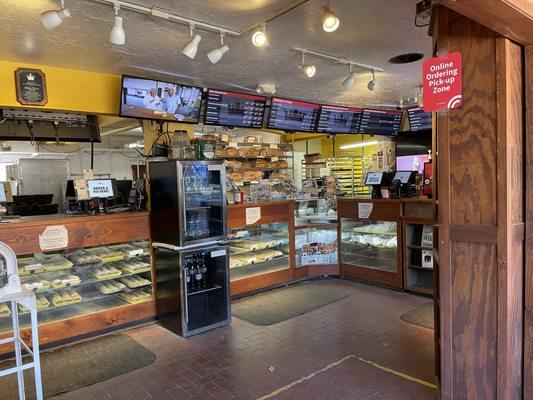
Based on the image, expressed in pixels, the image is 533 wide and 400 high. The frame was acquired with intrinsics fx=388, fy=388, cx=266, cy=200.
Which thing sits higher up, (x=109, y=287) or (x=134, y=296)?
(x=109, y=287)

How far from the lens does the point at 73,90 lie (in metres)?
4.75

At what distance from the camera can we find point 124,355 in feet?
12.6

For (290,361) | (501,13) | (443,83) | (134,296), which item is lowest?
(290,361)

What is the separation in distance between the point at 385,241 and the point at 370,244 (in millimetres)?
284

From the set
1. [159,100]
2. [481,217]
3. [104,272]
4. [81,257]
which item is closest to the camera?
[481,217]

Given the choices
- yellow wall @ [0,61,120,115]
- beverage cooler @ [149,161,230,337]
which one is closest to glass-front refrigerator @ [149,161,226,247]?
beverage cooler @ [149,161,230,337]

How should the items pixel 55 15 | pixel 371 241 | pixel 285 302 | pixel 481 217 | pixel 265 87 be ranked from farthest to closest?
pixel 371 241, pixel 265 87, pixel 285 302, pixel 55 15, pixel 481 217

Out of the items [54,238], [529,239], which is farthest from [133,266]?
[529,239]

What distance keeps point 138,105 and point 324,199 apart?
11.3 feet

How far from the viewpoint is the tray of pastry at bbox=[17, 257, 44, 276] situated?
4.08 metres

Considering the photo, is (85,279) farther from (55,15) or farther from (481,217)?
(481,217)

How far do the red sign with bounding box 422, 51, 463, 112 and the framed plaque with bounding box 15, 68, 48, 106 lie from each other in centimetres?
414

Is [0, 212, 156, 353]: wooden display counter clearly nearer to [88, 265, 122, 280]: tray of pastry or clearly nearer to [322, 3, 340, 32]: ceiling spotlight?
[88, 265, 122, 280]: tray of pastry

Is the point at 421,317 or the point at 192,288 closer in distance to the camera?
the point at 192,288
